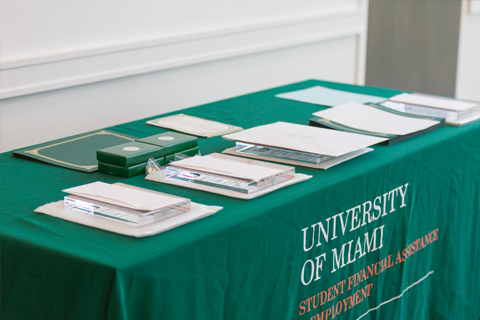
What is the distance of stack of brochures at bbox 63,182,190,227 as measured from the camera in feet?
3.58

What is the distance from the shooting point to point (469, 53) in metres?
4.32


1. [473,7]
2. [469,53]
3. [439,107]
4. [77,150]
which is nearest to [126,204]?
[77,150]

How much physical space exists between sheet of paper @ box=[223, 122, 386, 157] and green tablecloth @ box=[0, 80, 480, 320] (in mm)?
46

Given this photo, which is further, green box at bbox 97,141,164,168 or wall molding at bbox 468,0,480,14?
wall molding at bbox 468,0,480,14

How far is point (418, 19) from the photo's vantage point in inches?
170

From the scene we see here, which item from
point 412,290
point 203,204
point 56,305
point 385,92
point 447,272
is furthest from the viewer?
point 385,92

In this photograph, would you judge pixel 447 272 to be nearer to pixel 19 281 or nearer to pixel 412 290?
pixel 412 290

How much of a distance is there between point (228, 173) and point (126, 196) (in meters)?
0.23

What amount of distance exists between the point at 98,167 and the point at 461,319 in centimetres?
122

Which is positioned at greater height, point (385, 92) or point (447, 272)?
point (385, 92)

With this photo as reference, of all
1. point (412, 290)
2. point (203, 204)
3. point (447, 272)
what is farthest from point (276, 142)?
point (447, 272)

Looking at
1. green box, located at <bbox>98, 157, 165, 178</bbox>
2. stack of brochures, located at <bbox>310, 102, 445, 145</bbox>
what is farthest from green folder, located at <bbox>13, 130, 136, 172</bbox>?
stack of brochures, located at <bbox>310, 102, 445, 145</bbox>

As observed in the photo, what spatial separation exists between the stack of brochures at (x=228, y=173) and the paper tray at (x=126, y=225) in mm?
109

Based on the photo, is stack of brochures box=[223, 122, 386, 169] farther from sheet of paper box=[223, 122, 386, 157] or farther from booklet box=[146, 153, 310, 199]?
booklet box=[146, 153, 310, 199]
